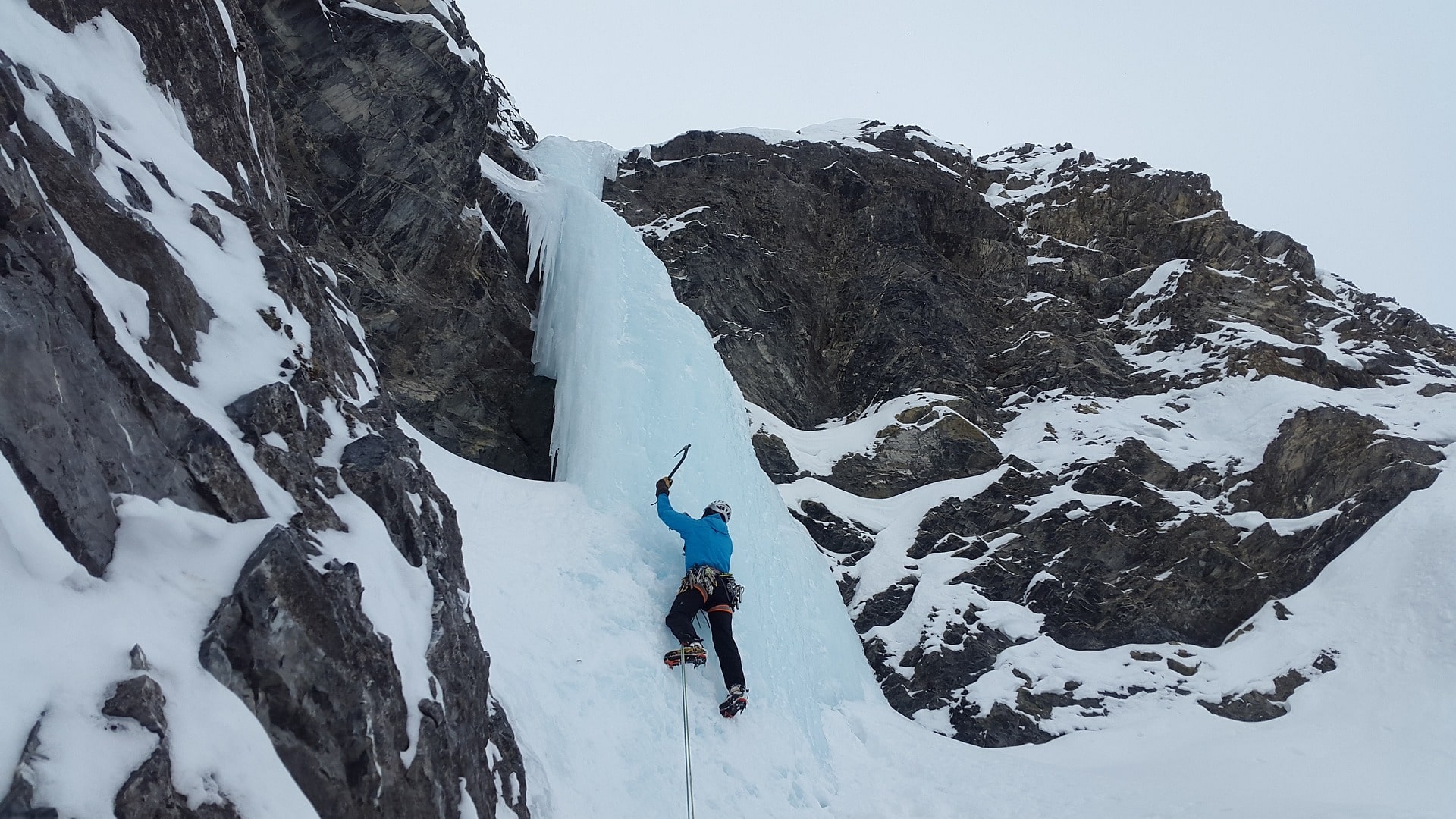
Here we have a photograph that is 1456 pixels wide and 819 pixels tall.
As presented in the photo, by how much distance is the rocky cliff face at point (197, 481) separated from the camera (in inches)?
102

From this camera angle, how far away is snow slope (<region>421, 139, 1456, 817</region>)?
560 centimetres

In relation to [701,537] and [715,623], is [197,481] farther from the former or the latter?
[701,537]

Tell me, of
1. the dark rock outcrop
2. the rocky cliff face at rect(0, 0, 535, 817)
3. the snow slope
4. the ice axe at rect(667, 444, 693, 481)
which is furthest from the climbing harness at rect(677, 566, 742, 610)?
the dark rock outcrop

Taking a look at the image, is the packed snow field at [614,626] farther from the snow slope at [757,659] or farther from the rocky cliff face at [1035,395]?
the rocky cliff face at [1035,395]

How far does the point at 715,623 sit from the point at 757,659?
853 mm

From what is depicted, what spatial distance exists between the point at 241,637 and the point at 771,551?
606cm

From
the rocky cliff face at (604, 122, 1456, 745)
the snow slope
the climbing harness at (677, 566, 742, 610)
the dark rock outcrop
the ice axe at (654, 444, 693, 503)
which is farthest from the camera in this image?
the rocky cliff face at (604, 122, 1456, 745)

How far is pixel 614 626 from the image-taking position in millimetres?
6191

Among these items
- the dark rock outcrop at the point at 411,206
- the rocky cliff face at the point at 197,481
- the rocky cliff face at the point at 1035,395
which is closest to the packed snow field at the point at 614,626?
the rocky cliff face at the point at 197,481

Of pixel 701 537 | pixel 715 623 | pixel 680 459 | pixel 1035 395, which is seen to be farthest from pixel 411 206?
pixel 1035 395

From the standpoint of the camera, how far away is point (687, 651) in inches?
239

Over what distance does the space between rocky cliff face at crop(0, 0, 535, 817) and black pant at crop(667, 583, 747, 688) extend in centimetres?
179

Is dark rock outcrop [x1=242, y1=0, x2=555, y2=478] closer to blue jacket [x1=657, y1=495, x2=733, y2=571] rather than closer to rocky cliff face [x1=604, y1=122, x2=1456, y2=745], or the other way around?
blue jacket [x1=657, y1=495, x2=733, y2=571]

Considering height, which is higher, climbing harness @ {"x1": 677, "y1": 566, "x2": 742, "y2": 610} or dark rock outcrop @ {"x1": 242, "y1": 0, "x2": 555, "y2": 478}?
dark rock outcrop @ {"x1": 242, "y1": 0, "x2": 555, "y2": 478}
